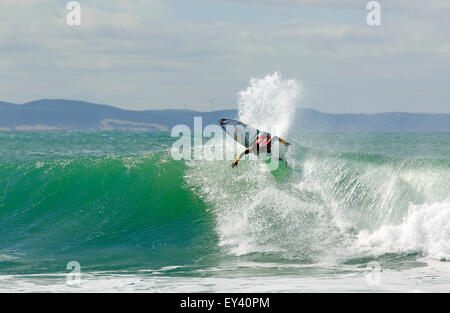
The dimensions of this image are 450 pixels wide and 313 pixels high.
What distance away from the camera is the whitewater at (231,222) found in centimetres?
990

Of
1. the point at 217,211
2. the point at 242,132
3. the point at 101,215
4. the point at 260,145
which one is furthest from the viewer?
the point at 242,132

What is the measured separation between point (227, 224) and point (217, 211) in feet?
2.96

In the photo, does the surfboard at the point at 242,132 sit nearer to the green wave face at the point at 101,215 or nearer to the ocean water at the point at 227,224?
the ocean water at the point at 227,224

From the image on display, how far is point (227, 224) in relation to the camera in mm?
13250

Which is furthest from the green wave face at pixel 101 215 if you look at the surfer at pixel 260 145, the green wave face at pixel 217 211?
the surfer at pixel 260 145

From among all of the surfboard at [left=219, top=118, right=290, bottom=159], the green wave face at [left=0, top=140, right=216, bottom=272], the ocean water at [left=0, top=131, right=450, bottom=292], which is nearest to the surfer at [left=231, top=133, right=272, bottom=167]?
the surfboard at [left=219, top=118, right=290, bottom=159]

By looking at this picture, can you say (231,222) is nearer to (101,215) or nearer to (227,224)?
(227,224)

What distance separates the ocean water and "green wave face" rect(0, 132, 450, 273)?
4 centimetres

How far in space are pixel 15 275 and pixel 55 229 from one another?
12.5 ft

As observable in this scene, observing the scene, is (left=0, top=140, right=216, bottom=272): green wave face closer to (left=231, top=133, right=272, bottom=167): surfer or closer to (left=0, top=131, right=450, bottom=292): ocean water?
(left=0, top=131, right=450, bottom=292): ocean water

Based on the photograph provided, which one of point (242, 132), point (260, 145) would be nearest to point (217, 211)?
point (260, 145)

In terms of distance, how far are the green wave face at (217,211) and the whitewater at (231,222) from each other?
3 cm

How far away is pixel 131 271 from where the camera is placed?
10539 mm

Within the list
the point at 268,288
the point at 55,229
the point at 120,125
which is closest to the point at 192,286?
the point at 268,288
